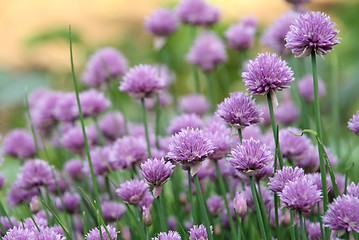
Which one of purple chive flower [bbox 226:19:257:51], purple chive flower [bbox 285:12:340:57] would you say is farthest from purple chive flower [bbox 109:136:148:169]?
purple chive flower [bbox 226:19:257:51]

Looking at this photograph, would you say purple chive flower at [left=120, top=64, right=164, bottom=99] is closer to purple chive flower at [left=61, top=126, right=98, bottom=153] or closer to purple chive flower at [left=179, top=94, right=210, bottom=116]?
purple chive flower at [left=61, top=126, right=98, bottom=153]

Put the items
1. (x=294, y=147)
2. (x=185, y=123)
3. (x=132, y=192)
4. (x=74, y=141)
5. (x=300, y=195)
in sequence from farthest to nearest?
(x=74, y=141) < (x=185, y=123) < (x=294, y=147) < (x=132, y=192) < (x=300, y=195)

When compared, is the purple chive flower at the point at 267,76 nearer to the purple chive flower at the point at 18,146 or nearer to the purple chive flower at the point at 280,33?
the purple chive flower at the point at 280,33

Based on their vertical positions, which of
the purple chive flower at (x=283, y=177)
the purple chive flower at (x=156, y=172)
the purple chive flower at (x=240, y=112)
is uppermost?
the purple chive flower at (x=240, y=112)

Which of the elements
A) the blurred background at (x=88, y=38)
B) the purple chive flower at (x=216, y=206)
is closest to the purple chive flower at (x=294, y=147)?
the purple chive flower at (x=216, y=206)

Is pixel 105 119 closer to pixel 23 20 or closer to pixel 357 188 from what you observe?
pixel 357 188

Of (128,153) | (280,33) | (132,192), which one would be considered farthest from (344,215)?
(280,33)

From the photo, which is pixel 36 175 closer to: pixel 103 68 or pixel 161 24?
pixel 103 68

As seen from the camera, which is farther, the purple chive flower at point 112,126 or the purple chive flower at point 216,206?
the purple chive flower at point 112,126
